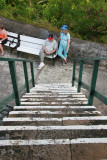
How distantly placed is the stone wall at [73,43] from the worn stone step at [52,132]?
4.54m

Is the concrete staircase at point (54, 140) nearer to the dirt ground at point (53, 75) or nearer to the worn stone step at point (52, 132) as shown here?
the worn stone step at point (52, 132)

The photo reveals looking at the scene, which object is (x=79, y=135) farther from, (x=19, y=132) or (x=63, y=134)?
(x=19, y=132)

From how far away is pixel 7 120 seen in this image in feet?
5.40

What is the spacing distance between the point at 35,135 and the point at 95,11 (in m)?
6.19

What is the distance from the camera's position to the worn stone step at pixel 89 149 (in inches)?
44.8

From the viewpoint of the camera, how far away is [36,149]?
1183 millimetres

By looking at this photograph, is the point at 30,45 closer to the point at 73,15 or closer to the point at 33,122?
the point at 73,15

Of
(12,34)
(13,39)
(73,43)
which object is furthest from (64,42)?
(12,34)

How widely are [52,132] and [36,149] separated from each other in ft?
0.88

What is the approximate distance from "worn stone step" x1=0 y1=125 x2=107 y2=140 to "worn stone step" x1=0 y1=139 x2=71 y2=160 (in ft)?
0.35

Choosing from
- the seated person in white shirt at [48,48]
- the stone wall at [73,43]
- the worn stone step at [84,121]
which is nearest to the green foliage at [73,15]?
the stone wall at [73,43]

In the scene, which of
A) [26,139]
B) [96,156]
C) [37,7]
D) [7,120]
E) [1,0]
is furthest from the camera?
[37,7]

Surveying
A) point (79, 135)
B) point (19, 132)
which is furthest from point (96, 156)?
point (19, 132)

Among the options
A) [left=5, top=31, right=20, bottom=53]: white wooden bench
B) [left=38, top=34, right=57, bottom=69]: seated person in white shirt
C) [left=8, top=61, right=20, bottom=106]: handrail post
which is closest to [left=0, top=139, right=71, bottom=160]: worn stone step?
[left=8, top=61, right=20, bottom=106]: handrail post
